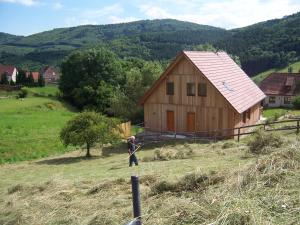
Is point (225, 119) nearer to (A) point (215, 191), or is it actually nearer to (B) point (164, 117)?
(B) point (164, 117)

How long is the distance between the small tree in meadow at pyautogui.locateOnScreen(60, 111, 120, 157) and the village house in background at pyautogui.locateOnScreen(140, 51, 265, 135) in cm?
674

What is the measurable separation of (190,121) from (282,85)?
45.2 metres

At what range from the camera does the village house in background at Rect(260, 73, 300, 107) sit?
231 ft

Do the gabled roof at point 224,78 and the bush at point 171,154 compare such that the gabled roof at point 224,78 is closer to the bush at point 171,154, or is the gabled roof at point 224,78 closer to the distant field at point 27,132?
the distant field at point 27,132

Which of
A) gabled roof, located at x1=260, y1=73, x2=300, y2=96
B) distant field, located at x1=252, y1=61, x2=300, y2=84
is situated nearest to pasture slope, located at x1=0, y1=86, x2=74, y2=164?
gabled roof, located at x1=260, y1=73, x2=300, y2=96

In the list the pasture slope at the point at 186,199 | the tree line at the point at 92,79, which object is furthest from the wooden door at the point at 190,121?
the tree line at the point at 92,79

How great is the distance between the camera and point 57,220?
812 cm

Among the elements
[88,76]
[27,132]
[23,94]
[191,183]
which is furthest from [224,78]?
[23,94]

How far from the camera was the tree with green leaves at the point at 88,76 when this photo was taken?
63188mm

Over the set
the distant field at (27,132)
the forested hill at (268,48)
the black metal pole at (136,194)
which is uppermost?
the forested hill at (268,48)

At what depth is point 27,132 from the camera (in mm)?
37875

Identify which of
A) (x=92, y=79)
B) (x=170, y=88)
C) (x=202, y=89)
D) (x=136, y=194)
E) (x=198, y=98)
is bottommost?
(x=136, y=194)

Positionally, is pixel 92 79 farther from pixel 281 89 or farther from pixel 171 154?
pixel 171 154

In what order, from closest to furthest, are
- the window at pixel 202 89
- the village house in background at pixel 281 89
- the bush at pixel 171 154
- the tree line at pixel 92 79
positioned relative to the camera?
1. the bush at pixel 171 154
2. the window at pixel 202 89
3. the tree line at pixel 92 79
4. the village house in background at pixel 281 89
